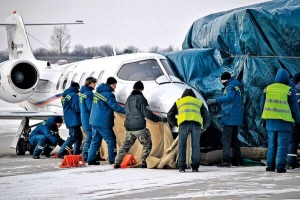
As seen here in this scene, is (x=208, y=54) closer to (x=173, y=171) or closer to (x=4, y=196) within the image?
(x=173, y=171)

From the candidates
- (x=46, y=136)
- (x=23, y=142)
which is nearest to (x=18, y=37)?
(x=23, y=142)

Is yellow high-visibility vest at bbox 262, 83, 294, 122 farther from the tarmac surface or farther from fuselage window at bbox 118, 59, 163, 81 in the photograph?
fuselage window at bbox 118, 59, 163, 81

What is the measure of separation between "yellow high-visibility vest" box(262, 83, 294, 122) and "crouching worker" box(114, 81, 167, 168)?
2.34 metres

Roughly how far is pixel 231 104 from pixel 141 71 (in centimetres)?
272

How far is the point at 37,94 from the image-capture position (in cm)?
2350

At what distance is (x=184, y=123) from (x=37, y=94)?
10658 millimetres

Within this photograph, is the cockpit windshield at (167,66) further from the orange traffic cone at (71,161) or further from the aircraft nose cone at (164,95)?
the orange traffic cone at (71,161)

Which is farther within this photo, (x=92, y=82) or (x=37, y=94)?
(x=37, y=94)

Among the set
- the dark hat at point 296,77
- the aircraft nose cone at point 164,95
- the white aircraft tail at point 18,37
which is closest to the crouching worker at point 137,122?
the aircraft nose cone at point 164,95

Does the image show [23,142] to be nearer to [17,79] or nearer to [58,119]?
[58,119]

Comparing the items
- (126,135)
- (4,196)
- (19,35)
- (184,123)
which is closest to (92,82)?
(126,135)

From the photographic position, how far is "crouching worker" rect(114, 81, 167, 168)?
14.4 metres

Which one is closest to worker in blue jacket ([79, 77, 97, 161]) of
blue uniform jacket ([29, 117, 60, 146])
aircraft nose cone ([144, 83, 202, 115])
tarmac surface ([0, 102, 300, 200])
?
tarmac surface ([0, 102, 300, 200])

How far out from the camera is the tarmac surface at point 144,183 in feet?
34.3
